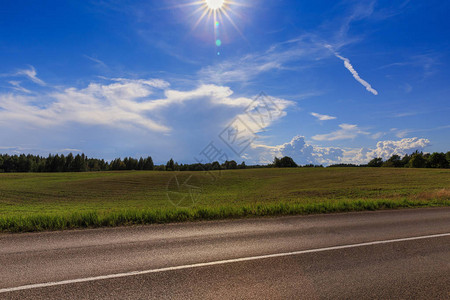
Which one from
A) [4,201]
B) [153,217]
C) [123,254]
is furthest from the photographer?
[4,201]

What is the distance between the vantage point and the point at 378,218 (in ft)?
38.1

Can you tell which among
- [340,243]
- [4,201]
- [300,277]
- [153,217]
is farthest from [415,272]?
[4,201]

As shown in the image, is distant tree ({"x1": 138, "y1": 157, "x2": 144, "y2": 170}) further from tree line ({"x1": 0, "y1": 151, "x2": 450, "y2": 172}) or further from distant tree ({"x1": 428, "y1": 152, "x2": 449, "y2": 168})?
distant tree ({"x1": 428, "y1": 152, "x2": 449, "y2": 168})

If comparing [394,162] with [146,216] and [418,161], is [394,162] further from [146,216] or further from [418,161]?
[146,216]

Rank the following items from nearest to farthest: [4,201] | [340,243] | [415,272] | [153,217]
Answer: [415,272]
[340,243]
[153,217]
[4,201]

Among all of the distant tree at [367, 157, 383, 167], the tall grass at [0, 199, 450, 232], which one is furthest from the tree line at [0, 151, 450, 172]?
the tall grass at [0, 199, 450, 232]

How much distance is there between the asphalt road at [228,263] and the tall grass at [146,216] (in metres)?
0.87

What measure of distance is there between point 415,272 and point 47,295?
7420 mm

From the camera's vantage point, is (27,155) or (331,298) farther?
(27,155)

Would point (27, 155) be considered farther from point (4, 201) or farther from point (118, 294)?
point (118, 294)

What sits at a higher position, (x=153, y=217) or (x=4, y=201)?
(x=153, y=217)

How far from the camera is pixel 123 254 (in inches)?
263

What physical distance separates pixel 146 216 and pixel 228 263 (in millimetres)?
5456

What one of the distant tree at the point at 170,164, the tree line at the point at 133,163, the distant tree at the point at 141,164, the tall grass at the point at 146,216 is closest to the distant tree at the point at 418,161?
the tree line at the point at 133,163
